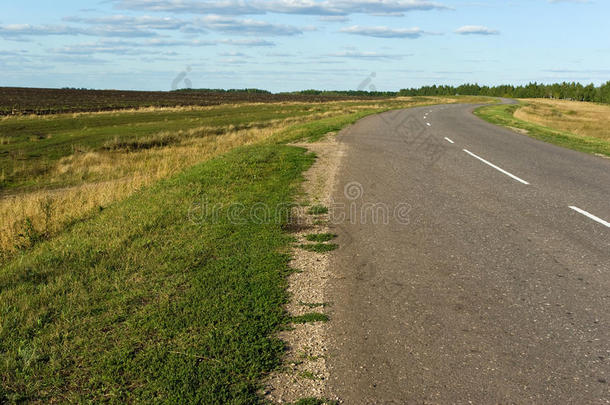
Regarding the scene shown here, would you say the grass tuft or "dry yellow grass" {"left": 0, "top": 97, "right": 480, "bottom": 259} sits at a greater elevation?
the grass tuft

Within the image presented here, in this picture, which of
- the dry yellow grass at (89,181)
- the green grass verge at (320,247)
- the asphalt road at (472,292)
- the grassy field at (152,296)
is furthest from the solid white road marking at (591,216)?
the dry yellow grass at (89,181)

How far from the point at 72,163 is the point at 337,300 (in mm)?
20774

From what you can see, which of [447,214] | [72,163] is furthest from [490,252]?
[72,163]

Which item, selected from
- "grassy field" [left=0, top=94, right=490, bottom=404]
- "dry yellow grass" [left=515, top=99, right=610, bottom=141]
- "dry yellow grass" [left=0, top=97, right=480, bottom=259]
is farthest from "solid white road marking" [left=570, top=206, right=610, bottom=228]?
"dry yellow grass" [left=515, top=99, right=610, bottom=141]

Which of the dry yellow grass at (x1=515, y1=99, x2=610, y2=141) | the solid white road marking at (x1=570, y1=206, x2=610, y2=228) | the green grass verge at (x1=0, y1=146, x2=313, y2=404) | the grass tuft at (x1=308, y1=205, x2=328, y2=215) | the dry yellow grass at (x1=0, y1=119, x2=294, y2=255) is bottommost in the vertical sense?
the dry yellow grass at (x1=0, y1=119, x2=294, y2=255)

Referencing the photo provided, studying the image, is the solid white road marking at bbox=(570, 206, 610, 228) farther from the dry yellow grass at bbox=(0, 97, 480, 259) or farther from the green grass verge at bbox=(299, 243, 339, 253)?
the dry yellow grass at bbox=(0, 97, 480, 259)

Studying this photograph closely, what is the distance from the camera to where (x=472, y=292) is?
464 centimetres

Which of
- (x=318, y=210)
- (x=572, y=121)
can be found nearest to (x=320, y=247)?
(x=318, y=210)

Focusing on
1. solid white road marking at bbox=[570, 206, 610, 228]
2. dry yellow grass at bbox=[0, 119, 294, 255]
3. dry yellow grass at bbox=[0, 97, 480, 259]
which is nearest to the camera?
solid white road marking at bbox=[570, 206, 610, 228]

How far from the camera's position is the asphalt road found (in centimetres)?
323

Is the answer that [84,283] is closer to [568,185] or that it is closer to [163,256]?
[163,256]

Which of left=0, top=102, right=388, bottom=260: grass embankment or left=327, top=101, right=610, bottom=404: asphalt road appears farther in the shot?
left=0, top=102, right=388, bottom=260: grass embankment

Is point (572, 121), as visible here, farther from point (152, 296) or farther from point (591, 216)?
point (152, 296)

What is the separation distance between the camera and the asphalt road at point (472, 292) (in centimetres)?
323
